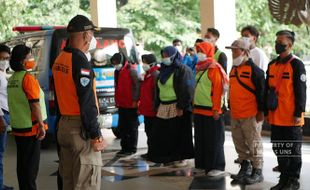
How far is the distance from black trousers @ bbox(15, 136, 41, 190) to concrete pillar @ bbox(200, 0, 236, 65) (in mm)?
6392

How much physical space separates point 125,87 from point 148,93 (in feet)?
1.69

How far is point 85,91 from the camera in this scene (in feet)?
12.6

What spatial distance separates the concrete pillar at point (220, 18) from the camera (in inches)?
429

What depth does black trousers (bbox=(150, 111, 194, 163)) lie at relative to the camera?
7.25 m

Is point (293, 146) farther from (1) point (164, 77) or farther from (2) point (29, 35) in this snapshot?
(2) point (29, 35)

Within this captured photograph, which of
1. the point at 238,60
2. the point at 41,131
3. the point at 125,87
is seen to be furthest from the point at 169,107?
the point at 41,131

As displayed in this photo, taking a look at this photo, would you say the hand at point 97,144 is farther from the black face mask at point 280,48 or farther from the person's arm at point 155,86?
the person's arm at point 155,86

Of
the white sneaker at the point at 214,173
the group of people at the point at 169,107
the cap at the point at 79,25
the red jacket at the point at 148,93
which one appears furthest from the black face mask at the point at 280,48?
the cap at the point at 79,25

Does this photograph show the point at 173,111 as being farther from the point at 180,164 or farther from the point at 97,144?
the point at 97,144

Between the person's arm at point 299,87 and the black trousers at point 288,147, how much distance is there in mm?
216

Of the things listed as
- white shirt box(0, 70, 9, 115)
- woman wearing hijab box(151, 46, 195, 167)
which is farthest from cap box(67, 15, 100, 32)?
woman wearing hijab box(151, 46, 195, 167)

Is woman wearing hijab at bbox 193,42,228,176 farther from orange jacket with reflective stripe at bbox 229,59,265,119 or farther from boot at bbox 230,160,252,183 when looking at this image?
boot at bbox 230,160,252,183

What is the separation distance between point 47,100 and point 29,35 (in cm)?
181

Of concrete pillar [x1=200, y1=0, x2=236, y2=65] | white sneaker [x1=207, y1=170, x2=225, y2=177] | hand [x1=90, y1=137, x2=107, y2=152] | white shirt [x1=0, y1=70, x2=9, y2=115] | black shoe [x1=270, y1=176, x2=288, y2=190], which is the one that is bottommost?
white sneaker [x1=207, y1=170, x2=225, y2=177]
